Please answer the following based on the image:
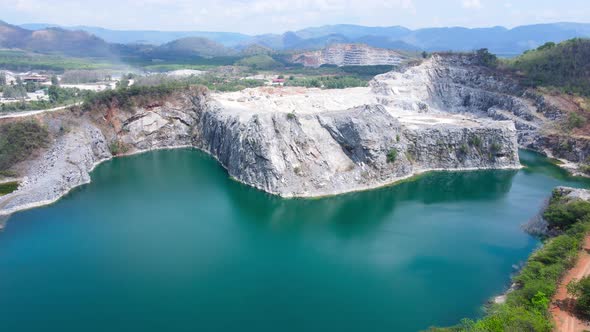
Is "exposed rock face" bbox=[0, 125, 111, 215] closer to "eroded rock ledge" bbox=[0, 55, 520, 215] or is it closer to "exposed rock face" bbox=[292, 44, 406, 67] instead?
"eroded rock ledge" bbox=[0, 55, 520, 215]

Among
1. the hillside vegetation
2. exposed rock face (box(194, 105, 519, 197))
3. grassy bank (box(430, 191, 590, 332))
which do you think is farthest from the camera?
the hillside vegetation

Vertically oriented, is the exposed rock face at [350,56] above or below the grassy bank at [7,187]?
above

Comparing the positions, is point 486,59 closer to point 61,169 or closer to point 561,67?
point 561,67

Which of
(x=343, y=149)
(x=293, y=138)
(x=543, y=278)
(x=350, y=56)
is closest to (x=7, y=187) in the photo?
(x=293, y=138)

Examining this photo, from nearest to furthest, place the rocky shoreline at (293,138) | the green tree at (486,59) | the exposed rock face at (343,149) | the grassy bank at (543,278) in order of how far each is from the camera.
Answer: the grassy bank at (543,278) → the exposed rock face at (343,149) → the rocky shoreline at (293,138) → the green tree at (486,59)

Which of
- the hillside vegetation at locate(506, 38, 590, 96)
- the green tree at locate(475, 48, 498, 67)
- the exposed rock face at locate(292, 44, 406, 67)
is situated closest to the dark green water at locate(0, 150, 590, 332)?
the hillside vegetation at locate(506, 38, 590, 96)

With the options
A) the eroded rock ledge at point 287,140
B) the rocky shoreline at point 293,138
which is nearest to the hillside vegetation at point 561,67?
the rocky shoreline at point 293,138

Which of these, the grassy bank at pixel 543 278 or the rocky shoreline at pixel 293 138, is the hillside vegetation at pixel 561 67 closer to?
the rocky shoreline at pixel 293 138
